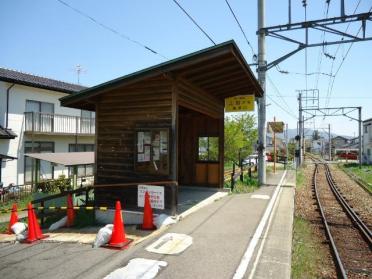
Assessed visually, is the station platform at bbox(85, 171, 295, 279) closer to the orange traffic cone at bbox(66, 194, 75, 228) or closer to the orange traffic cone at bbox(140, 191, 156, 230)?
the orange traffic cone at bbox(140, 191, 156, 230)

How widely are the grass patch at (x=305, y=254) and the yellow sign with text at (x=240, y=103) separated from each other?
15.6 ft

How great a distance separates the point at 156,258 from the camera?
601 cm

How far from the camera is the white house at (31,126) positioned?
18.4m

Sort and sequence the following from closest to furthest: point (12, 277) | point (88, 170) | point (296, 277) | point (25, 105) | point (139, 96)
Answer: point (12, 277) < point (296, 277) < point (139, 96) < point (25, 105) < point (88, 170)

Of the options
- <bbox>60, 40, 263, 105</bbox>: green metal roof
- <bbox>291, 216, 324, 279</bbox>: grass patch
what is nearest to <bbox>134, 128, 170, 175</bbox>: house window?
<bbox>60, 40, 263, 105</bbox>: green metal roof

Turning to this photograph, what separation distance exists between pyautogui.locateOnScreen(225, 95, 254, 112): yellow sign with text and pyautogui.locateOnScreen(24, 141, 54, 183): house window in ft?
39.5

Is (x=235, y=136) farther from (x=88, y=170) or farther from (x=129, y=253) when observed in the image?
(x=129, y=253)

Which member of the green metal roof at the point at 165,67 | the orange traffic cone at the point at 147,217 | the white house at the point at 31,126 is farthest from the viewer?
the white house at the point at 31,126

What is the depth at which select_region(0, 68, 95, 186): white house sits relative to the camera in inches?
726

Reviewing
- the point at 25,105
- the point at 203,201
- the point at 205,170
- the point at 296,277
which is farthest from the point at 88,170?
the point at 296,277

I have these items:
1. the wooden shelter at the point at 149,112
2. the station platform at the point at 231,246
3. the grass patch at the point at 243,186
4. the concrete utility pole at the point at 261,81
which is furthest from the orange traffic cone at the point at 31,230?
the concrete utility pole at the point at 261,81

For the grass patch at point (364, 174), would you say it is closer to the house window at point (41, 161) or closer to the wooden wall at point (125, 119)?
the wooden wall at point (125, 119)

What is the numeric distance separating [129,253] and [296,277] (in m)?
2.98

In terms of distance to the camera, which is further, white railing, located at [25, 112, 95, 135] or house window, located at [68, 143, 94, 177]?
house window, located at [68, 143, 94, 177]
